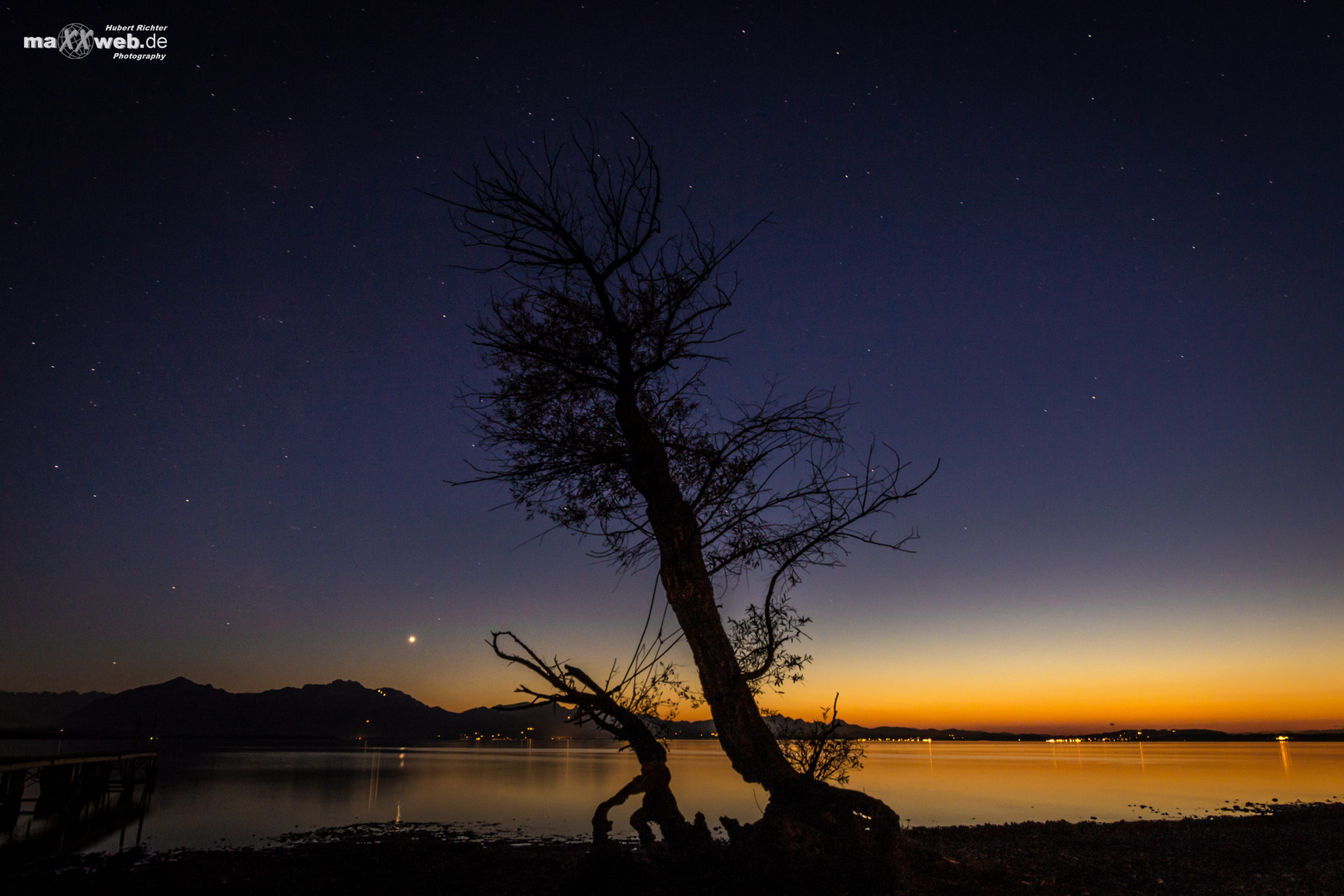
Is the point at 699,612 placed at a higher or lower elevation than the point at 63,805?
higher

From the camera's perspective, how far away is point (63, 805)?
35.4 m

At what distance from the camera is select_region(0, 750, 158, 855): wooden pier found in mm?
27750

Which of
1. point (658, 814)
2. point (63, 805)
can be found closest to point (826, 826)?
point (658, 814)

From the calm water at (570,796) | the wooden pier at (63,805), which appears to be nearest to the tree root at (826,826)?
the calm water at (570,796)

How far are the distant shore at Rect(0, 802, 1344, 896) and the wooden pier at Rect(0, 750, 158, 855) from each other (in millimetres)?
10374

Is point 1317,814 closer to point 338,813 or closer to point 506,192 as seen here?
point 506,192

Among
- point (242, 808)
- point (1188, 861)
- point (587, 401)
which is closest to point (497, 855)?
point (587, 401)

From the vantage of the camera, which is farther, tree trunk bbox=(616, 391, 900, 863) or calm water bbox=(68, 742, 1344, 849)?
calm water bbox=(68, 742, 1344, 849)

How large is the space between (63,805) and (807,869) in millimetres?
44518

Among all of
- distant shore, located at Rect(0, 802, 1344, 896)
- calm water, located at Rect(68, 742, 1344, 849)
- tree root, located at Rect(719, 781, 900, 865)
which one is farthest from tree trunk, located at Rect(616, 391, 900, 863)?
calm water, located at Rect(68, 742, 1344, 849)

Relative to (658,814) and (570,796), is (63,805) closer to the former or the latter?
(570,796)

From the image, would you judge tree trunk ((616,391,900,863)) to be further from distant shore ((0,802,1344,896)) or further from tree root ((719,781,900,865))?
distant shore ((0,802,1344,896))

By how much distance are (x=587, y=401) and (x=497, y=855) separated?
28.6ft

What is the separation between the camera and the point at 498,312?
7.64 metres
